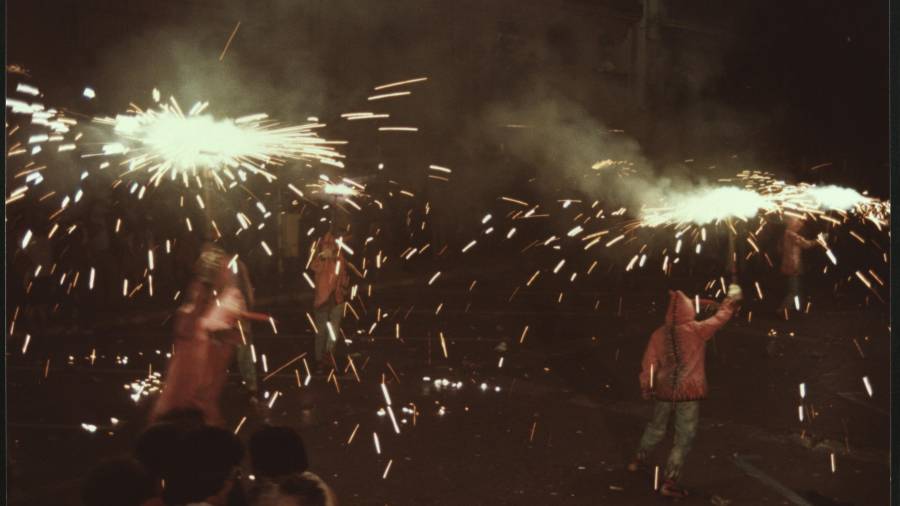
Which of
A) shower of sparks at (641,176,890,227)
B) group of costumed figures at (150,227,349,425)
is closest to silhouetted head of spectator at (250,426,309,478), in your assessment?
group of costumed figures at (150,227,349,425)

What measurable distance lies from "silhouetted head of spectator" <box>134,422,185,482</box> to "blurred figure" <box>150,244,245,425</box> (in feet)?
5.85

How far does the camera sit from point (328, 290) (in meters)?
8.81

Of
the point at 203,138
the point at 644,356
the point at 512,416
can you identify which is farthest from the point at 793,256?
the point at 203,138

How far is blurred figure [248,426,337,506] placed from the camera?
306cm

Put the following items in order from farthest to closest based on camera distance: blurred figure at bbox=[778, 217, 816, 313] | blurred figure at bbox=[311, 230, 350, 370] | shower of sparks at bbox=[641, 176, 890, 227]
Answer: blurred figure at bbox=[778, 217, 816, 313] < blurred figure at bbox=[311, 230, 350, 370] < shower of sparks at bbox=[641, 176, 890, 227]

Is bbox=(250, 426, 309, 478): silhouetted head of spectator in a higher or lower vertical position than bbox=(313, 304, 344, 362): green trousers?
lower

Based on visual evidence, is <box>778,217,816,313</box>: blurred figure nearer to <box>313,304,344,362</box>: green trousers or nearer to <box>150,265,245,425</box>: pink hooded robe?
<box>313,304,344,362</box>: green trousers

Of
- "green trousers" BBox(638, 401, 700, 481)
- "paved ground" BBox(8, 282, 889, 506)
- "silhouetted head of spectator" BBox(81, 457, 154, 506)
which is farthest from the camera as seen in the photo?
"paved ground" BBox(8, 282, 889, 506)

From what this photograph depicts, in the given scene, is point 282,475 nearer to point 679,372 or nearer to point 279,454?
point 279,454

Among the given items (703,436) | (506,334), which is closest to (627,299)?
(506,334)

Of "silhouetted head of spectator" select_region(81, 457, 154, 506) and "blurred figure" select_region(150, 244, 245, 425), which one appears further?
"blurred figure" select_region(150, 244, 245, 425)

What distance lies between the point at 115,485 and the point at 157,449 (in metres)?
0.36

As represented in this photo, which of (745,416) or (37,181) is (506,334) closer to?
(745,416)

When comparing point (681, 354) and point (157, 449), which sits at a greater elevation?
point (681, 354)
